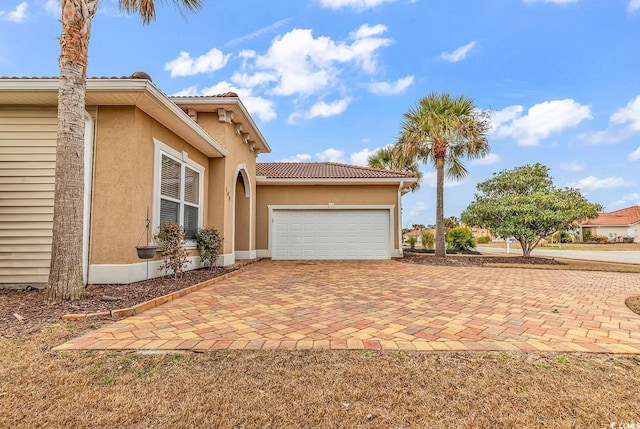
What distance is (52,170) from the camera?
5605 millimetres

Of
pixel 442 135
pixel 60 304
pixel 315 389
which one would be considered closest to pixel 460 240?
pixel 442 135

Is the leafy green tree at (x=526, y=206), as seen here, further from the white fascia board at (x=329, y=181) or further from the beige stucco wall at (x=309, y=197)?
the beige stucco wall at (x=309, y=197)

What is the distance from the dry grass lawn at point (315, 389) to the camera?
175 centimetres

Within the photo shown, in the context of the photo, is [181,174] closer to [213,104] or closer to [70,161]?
[213,104]

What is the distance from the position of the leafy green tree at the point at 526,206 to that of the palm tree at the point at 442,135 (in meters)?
1.45

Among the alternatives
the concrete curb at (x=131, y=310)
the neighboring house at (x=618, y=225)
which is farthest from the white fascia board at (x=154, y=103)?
the neighboring house at (x=618, y=225)

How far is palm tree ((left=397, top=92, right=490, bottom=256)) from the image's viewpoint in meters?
11.9

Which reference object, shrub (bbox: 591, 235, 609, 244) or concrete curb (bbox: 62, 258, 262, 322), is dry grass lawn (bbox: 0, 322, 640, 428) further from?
shrub (bbox: 591, 235, 609, 244)

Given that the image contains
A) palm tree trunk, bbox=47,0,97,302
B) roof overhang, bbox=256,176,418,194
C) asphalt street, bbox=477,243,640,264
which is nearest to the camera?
palm tree trunk, bbox=47,0,97,302

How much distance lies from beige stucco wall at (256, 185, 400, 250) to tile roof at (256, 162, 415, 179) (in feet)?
1.55

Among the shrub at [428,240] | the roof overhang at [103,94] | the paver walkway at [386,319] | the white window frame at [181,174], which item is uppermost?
the roof overhang at [103,94]

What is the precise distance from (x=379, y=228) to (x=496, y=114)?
21.7 feet

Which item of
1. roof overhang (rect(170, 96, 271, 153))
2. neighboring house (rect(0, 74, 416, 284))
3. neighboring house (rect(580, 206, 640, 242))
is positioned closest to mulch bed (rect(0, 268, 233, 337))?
neighboring house (rect(0, 74, 416, 284))

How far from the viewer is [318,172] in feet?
43.0
